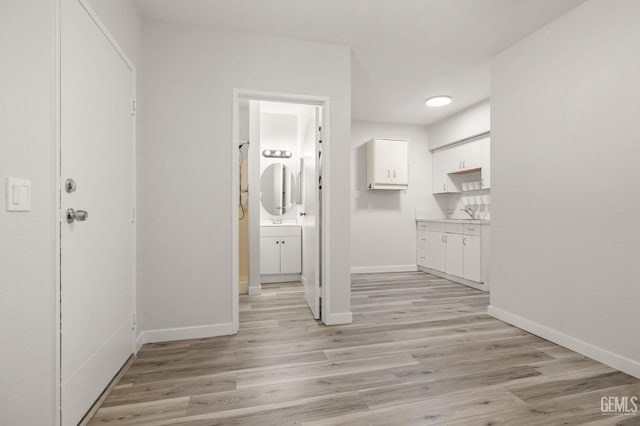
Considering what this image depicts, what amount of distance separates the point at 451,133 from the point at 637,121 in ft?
10.0

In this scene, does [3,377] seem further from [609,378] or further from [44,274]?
[609,378]

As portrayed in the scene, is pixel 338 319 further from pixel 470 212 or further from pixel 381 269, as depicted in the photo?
pixel 470 212

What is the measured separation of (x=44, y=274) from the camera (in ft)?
3.78

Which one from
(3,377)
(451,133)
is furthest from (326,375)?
(451,133)

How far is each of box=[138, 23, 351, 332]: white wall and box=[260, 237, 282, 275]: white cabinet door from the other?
1.70m

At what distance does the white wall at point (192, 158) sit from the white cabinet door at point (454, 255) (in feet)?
10.5

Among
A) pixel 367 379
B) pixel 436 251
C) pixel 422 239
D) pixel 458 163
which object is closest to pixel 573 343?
pixel 367 379

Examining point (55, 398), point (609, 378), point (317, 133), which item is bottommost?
point (609, 378)

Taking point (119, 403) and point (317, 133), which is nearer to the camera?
point (119, 403)

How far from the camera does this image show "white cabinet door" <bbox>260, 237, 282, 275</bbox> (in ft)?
13.9

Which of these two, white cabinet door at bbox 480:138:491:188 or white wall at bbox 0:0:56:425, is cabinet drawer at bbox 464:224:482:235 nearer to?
white cabinet door at bbox 480:138:491:188

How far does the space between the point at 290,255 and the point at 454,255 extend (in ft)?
8.04

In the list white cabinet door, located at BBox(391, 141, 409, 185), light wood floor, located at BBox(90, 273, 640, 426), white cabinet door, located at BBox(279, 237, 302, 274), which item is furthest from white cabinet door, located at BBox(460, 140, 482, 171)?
white cabinet door, located at BBox(279, 237, 302, 274)

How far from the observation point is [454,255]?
4.38 meters
